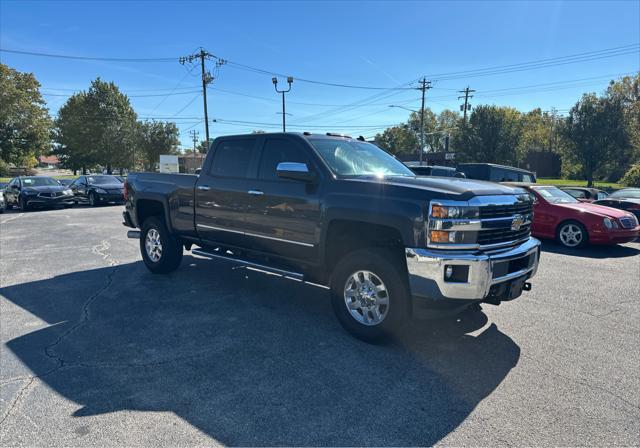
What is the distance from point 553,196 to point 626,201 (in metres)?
3.03

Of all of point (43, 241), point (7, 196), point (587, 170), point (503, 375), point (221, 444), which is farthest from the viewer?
point (587, 170)

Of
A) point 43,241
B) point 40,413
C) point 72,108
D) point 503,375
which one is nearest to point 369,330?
point 503,375

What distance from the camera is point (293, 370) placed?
12.0ft

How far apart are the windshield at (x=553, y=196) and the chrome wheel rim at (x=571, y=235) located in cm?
76

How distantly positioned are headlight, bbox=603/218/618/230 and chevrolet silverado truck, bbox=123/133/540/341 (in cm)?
595

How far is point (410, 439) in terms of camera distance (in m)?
2.74

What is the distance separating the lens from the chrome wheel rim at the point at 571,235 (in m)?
9.46

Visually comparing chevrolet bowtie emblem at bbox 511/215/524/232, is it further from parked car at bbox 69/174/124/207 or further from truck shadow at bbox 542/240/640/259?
parked car at bbox 69/174/124/207

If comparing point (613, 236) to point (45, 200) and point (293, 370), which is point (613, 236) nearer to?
point (293, 370)

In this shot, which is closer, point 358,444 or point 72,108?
point 358,444

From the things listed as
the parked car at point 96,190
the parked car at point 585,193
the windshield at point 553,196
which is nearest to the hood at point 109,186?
the parked car at point 96,190

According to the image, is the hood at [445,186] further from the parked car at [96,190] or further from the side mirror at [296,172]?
the parked car at [96,190]

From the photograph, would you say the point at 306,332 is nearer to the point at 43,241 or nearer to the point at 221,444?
the point at 221,444

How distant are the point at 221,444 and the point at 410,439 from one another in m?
1.20
